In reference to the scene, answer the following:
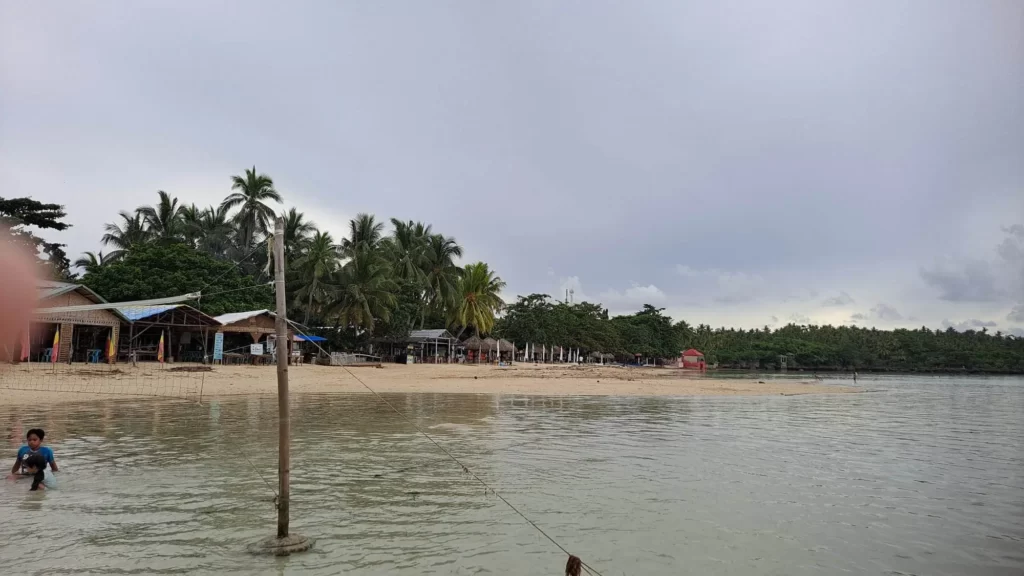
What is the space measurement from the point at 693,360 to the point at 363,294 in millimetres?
52005

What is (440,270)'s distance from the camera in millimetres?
53000

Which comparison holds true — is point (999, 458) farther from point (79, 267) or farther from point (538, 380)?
point (79, 267)

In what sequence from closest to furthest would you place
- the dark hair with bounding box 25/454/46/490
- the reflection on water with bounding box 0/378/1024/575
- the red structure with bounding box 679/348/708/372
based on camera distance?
the reflection on water with bounding box 0/378/1024/575
the dark hair with bounding box 25/454/46/490
the red structure with bounding box 679/348/708/372

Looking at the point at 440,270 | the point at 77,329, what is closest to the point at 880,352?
the point at 440,270

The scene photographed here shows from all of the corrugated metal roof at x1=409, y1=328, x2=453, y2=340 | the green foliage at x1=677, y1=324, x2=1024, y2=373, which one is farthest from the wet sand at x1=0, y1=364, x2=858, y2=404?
the green foliage at x1=677, y1=324, x2=1024, y2=373

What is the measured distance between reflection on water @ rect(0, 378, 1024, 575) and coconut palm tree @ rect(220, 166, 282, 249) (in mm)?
30160

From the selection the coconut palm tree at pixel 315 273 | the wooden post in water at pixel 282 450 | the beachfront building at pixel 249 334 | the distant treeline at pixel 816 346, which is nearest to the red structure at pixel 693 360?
the distant treeline at pixel 816 346

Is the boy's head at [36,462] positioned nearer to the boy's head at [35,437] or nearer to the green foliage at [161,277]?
the boy's head at [35,437]

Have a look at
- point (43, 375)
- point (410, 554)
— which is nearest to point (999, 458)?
point (410, 554)

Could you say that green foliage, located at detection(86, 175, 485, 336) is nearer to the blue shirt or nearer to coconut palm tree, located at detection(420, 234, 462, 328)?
coconut palm tree, located at detection(420, 234, 462, 328)

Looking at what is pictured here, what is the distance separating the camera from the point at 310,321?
44.9m

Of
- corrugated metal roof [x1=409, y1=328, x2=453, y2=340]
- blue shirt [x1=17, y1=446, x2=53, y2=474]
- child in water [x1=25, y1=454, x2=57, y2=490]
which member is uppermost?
corrugated metal roof [x1=409, y1=328, x2=453, y2=340]

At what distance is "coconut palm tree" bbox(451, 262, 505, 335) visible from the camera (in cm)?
5412

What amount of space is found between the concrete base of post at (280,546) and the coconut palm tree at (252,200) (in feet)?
140
